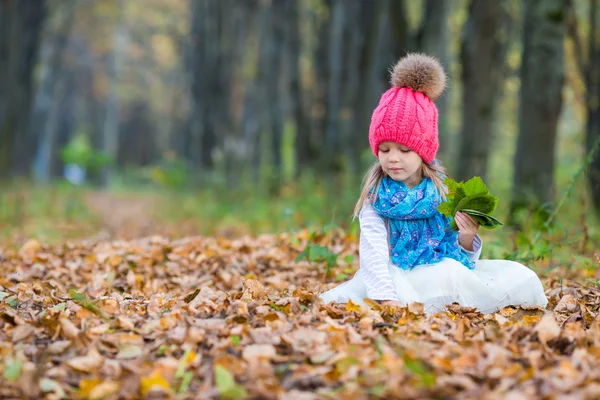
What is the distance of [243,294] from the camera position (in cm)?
409

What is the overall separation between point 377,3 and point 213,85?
676cm

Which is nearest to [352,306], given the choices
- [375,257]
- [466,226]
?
[375,257]

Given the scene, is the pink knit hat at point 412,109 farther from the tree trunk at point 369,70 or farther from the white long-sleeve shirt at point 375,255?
the tree trunk at point 369,70

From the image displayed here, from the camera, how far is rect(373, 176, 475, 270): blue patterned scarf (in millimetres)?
3982

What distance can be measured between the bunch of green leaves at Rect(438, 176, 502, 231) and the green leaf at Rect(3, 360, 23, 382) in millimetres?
2284

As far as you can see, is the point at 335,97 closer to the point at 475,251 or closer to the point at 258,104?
the point at 258,104

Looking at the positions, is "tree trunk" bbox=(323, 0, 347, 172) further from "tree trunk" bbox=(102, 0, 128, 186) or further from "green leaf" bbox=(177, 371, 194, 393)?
"tree trunk" bbox=(102, 0, 128, 186)

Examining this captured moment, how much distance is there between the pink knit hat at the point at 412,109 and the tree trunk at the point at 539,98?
4.18 metres

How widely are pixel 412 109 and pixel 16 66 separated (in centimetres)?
1453

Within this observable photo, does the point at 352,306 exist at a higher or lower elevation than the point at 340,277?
higher

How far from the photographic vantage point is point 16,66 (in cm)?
1620

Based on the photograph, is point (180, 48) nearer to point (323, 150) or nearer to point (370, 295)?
point (323, 150)

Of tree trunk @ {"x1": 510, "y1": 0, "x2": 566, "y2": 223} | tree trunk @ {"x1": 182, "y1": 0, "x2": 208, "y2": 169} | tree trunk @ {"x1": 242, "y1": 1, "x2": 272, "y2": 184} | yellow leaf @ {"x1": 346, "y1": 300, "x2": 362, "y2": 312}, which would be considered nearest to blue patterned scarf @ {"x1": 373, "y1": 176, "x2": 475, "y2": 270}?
yellow leaf @ {"x1": 346, "y1": 300, "x2": 362, "y2": 312}

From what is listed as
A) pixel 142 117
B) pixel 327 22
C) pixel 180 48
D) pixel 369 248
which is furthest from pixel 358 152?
pixel 142 117
